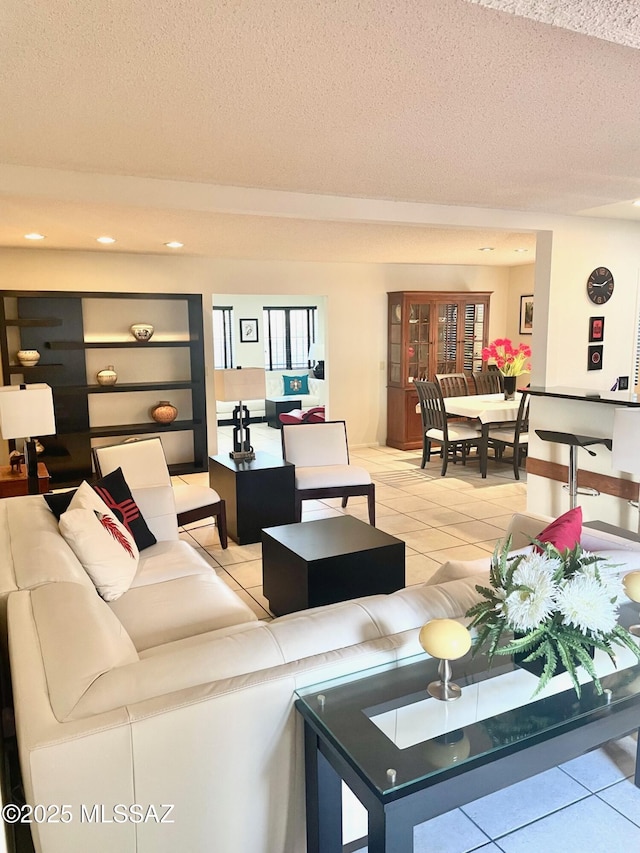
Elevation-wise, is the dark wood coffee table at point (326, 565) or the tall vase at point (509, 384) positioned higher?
the tall vase at point (509, 384)

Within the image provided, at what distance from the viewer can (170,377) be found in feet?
23.1

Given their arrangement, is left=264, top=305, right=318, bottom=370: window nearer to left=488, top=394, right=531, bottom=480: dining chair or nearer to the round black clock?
left=488, top=394, right=531, bottom=480: dining chair

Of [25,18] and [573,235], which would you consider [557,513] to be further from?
[25,18]

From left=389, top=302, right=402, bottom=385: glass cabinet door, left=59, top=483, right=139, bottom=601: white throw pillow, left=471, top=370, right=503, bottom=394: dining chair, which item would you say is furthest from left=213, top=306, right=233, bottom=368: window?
left=59, top=483, right=139, bottom=601: white throw pillow

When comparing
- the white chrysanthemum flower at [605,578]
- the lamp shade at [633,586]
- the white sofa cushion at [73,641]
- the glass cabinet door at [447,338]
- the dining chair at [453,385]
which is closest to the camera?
the white sofa cushion at [73,641]

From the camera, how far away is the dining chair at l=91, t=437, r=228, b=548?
3.92 m

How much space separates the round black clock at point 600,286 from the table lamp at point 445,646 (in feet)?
13.7

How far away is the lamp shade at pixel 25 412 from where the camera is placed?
366 cm

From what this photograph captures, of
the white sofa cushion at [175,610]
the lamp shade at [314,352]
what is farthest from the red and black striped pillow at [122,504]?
the lamp shade at [314,352]

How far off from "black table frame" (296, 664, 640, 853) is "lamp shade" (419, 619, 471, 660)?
0.23 meters

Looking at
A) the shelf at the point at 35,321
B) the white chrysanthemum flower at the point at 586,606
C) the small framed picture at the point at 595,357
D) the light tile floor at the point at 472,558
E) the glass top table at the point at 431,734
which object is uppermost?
the shelf at the point at 35,321

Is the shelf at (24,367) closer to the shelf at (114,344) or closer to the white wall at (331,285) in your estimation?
the shelf at (114,344)

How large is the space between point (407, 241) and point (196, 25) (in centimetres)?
433

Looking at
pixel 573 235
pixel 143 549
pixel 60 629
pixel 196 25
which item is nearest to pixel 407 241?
pixel 573 235
